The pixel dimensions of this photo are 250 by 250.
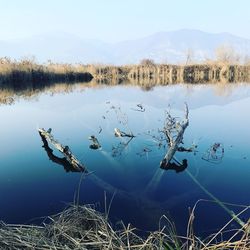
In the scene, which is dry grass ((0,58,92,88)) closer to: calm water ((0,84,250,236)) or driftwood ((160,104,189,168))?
calm water ((0,84,250,236))

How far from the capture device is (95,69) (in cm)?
4244

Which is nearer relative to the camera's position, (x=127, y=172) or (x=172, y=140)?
(x=127, y=172)

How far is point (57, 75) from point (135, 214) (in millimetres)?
30137

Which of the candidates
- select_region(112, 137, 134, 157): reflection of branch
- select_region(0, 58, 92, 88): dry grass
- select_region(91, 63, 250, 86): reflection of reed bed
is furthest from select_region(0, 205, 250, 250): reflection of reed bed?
select_region(91, 63, 250, 86): reflection of reed bed

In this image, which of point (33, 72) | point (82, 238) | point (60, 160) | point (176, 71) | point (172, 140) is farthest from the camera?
point (176, 71)

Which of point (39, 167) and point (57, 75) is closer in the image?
point (39, 167)

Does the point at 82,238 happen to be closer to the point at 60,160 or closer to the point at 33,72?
the point at 60,160

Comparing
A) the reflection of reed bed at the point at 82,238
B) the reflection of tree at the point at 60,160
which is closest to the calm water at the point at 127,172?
the reflection of tree at the point at 60,160

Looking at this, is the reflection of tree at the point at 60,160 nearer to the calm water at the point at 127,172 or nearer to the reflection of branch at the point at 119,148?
the calm water at the point at 127,172

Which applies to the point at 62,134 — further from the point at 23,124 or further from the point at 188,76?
the point at 188,76

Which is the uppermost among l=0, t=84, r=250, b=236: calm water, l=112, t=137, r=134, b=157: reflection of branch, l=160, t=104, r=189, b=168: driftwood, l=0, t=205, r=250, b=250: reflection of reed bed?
l=0, t=205, r=250, b=250: reflection of reed bed

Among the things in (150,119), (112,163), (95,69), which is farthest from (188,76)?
(112,163)

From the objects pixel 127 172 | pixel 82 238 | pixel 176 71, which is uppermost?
pixel 82 238

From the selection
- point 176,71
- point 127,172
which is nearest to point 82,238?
point 127,172
